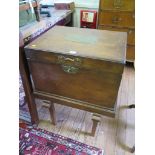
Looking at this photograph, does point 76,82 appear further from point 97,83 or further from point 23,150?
point 23,150

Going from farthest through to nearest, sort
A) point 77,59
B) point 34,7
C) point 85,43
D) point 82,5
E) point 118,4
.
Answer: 1. point 82,5
2. point 118,4
3. point 34,7
4. point 85,43
5. point 77,59

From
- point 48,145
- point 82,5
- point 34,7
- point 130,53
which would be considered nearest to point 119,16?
point 130,53

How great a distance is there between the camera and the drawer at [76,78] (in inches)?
36.9

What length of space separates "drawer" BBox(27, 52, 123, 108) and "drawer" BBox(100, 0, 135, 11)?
4.11 ft

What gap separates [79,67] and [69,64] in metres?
0.06

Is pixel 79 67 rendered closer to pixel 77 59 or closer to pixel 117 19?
pixel 77 59

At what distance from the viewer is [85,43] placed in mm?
1048

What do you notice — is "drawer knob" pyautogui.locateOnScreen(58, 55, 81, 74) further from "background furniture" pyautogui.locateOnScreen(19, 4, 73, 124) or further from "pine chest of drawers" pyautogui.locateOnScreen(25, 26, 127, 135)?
"background furniture" pyautogui.locateOnScreen(19, 4, 73, 124)

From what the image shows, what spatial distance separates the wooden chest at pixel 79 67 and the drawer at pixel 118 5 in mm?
876

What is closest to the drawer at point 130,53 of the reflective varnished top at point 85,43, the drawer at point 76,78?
the reflective varnished top at point 85,43

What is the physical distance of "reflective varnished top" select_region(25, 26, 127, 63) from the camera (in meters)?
0.92

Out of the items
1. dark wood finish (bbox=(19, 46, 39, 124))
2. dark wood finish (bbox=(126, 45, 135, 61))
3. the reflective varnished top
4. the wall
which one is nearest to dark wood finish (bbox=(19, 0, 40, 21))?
the reflective varnished top
